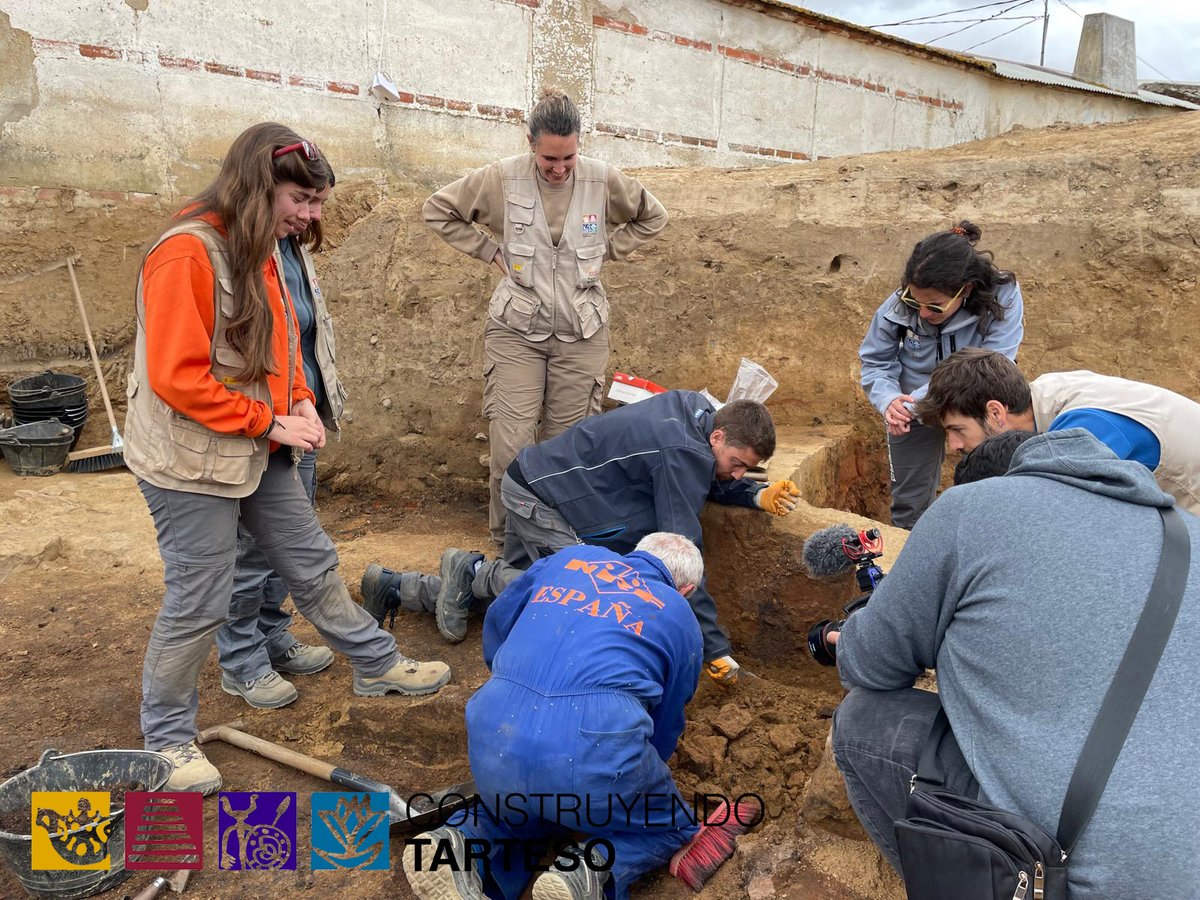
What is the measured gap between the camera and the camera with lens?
8.50 ft

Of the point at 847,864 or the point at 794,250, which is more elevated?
the point at 794,250

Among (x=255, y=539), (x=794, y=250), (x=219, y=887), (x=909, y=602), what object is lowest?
(x=219, y=887)

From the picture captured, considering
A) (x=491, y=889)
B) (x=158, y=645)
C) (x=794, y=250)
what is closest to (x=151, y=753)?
(x=158, y=645)

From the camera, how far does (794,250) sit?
5.29 m

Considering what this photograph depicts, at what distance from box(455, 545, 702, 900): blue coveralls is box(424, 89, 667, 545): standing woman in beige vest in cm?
177

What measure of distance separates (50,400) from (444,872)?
5691mm

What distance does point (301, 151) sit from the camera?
8.55 feet

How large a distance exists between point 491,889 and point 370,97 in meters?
7.58

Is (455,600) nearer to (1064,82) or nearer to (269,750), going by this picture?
(269,750)

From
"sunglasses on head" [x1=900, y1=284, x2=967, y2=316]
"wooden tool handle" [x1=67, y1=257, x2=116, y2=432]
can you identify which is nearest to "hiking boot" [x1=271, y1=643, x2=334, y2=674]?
"sunglasses on head" [x1=900, y1=284, x2=967, y2=316]

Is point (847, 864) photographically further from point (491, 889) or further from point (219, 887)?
point (219, 887)

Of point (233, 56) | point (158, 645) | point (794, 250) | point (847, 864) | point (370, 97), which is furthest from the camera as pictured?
point (370, 97)

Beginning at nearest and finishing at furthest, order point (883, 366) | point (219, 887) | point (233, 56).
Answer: point (219, 887) → point (883, 366) → point (233, 56)

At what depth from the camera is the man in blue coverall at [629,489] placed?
11.2ft
